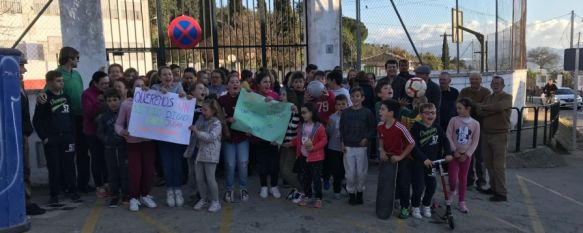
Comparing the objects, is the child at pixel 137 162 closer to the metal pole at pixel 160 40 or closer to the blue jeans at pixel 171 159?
the blue jeans at pixel 171 159

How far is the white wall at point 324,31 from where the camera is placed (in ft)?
29.5

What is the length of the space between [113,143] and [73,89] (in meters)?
1.14

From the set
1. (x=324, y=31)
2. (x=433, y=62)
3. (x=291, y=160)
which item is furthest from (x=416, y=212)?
(x=433, y=62)

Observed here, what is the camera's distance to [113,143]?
5.41 metres

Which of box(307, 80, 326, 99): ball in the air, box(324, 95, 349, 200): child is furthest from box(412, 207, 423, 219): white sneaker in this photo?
box(307, 80, 326, 99): ball in the air

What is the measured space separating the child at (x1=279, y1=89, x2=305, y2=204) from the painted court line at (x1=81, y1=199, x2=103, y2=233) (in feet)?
7.57

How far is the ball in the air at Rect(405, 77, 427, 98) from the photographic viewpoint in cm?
582

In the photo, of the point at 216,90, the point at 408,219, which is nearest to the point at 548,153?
the point at 408,219

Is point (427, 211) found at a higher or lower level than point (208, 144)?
lower

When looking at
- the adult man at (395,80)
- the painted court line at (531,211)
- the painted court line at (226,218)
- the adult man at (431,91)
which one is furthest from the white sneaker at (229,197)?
the painted court line at (531,211)

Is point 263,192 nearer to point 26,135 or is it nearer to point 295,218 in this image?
point 295,218

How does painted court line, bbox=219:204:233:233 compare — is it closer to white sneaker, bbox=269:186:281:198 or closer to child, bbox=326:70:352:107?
white sneaker, bbox=269:186:281:198

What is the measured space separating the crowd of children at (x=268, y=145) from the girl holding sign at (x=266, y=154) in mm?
13

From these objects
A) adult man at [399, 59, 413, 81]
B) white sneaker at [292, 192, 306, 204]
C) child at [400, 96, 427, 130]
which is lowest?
white sneaker at [292, 192, 306, 204]
